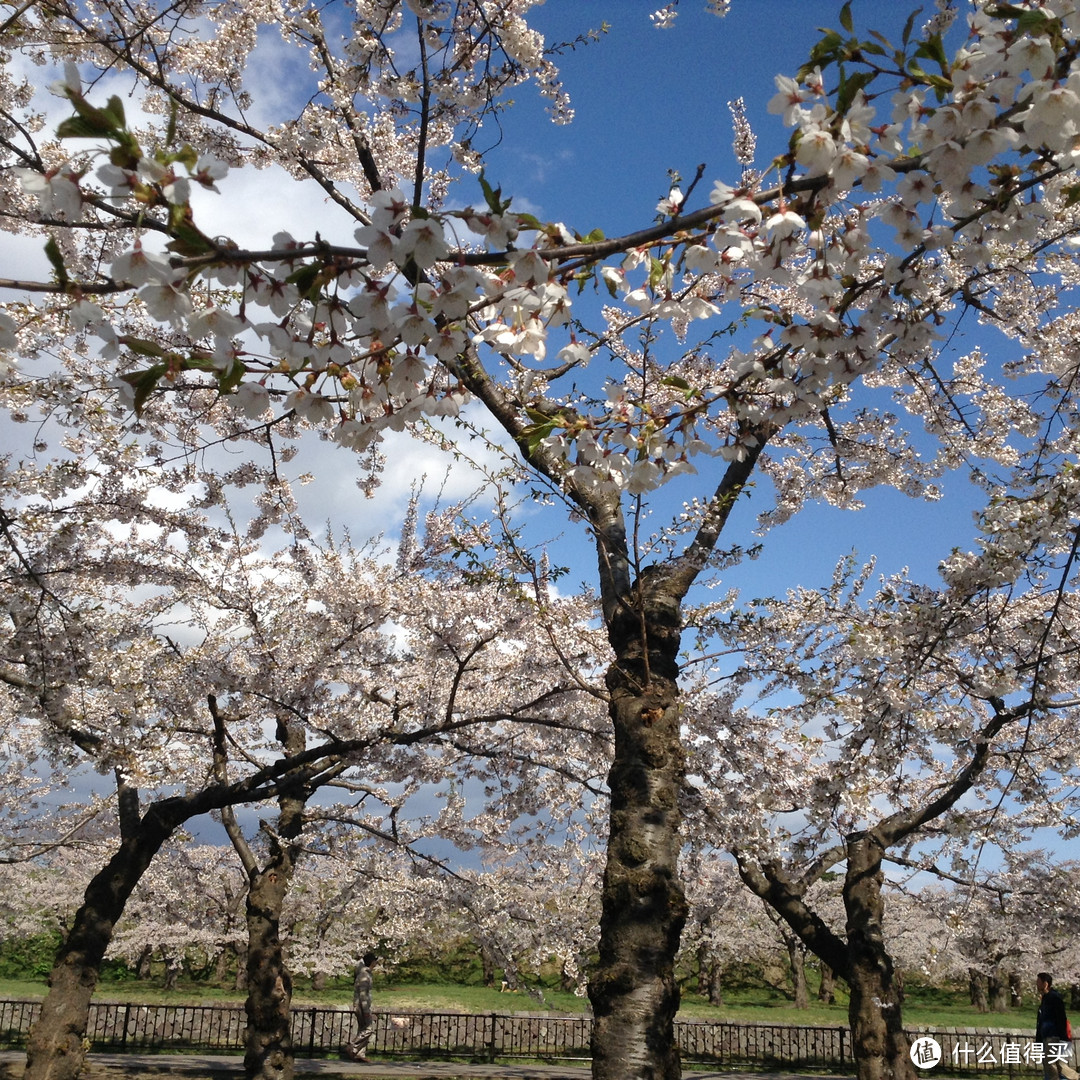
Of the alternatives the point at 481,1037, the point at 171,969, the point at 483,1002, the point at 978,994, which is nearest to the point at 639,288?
the point at 481,1037

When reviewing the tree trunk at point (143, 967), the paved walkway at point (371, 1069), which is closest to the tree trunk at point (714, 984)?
the paved walkway at point (371, 1069)

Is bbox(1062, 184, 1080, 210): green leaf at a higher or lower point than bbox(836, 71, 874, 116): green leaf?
lower

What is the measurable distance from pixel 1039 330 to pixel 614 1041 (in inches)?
251

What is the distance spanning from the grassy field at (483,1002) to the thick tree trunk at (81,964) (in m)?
13.4

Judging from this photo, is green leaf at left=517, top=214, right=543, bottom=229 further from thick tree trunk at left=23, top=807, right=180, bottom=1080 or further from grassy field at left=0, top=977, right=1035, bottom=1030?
grassy field at left=0, top=977, right=1035, bottom=1030

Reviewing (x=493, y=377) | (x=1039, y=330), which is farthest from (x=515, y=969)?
(x=1039, y=330)

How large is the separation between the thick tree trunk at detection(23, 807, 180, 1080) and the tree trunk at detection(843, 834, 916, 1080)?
6.53 meters

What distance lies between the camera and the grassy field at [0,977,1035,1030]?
795 inches

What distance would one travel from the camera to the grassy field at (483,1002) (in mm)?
20188

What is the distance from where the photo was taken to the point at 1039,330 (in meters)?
6.65

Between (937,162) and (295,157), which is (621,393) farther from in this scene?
(295,157)

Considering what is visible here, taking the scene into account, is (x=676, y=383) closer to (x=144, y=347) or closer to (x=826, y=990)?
(x=144, y=347)

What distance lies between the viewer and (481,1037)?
16688 mm

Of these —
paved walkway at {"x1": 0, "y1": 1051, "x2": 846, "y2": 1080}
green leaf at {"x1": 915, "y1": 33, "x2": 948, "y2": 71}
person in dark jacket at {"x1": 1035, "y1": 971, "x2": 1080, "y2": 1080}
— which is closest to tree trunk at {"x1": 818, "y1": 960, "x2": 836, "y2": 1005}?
paved walkway at {"x1": 0, "y1": 1051, "x2": 846, "y2": 1080}
